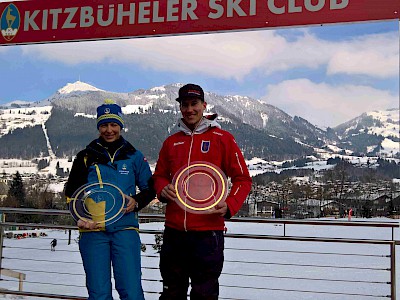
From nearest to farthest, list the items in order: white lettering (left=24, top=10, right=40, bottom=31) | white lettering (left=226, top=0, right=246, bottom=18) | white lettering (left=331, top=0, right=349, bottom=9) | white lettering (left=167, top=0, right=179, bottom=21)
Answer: white lettering (left=331, top=0, right=349, bottom=9)
white lettering (left=226, top=0, right=246, bottom=18)
white lettering (left=167, top=0, right=179, bottom=21)
white lettering (left=24, top=10, right=40, bottom=31)

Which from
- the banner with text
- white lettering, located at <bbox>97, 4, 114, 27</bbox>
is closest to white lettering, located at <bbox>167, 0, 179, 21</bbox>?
the banner with text

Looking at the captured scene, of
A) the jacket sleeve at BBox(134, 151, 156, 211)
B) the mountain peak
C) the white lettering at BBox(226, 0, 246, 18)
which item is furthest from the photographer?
the mountain peak

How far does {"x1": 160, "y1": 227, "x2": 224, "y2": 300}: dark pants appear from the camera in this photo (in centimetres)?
189

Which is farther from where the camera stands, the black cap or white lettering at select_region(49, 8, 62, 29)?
white lettering at select_region(49, 8, 62, 29)

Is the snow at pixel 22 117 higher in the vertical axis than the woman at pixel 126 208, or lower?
higher

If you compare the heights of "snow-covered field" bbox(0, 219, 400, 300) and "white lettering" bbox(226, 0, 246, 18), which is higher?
"white lettering" bbox(226, 0, 246, 18)

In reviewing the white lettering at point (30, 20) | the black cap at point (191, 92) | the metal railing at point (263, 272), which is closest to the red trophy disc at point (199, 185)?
the black cap at point (191, 92)

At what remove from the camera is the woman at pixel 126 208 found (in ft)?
6.76

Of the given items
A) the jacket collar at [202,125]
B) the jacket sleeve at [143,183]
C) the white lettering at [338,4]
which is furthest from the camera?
the white lettering at [338,4]

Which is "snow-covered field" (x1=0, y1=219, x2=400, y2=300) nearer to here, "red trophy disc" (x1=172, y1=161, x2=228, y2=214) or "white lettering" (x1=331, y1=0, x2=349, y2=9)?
"red trophy disc" (x1=172, y1=161, x2=228, y2=214)

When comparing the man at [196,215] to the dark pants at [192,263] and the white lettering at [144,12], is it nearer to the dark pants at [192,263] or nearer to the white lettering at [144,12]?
the dark pants at [192,263]

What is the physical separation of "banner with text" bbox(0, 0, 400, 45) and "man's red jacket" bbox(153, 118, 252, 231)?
1.02 meters

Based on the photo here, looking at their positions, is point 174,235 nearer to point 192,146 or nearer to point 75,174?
point 192,146

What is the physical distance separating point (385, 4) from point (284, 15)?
55 centimetres
